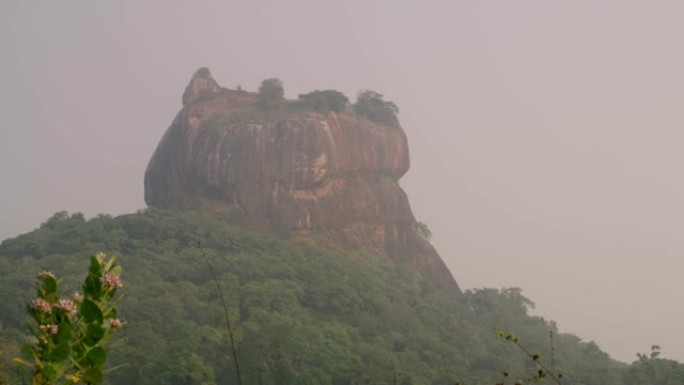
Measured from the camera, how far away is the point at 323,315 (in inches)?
1517

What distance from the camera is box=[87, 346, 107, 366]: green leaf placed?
9.52 feet

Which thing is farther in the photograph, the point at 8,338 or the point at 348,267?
the point at 348,267

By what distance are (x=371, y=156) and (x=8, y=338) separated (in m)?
35.2

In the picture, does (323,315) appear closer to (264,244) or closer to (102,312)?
(264,244)

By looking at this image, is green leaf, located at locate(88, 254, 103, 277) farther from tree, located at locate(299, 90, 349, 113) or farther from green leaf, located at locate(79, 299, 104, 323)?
tree, located at locate(299, 90, 349, 113)

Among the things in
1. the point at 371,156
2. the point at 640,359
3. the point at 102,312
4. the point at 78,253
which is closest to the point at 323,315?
the point at 78,253

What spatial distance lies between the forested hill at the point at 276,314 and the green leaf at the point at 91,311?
2092 cm

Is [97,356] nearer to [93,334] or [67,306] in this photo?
[93,334]

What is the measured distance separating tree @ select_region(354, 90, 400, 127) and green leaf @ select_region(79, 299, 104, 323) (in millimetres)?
56901

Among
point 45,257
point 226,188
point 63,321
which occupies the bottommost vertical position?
point 63,321

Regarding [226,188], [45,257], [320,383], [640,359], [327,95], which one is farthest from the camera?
[327,95]

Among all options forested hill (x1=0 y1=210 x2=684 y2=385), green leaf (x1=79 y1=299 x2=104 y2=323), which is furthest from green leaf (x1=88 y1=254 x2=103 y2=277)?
forested hill (x1=0 y1=210 x2=684 y2=385)

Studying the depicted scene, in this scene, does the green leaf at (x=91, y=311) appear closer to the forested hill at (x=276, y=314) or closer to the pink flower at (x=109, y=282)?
the pink flower at (x=109, y=282)

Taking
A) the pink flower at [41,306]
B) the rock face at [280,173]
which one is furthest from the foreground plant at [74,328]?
the rock face at [280,173]
